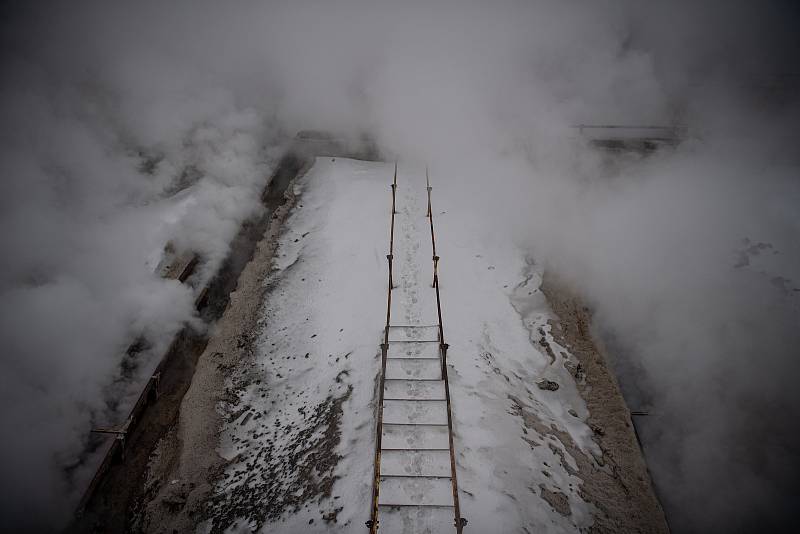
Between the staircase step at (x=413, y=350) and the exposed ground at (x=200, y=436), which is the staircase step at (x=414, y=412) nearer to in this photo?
the staircase step at (x=413, y=350)

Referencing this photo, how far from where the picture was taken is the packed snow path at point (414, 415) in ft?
13.3

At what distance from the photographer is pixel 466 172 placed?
10.3 metres

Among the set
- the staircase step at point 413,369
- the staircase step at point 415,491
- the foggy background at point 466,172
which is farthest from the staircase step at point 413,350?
the foggy background at point 466,172

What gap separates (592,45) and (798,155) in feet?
20.9

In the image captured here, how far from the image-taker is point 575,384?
20.2 feet

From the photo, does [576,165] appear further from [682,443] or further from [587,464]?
[587,464]

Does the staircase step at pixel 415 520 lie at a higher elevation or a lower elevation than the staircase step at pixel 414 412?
lower

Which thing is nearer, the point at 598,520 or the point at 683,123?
the point at 598,520

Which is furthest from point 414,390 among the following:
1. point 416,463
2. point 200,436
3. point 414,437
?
point 200,436

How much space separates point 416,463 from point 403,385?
1.12m

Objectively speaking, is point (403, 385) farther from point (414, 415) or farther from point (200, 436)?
point (200, 436)

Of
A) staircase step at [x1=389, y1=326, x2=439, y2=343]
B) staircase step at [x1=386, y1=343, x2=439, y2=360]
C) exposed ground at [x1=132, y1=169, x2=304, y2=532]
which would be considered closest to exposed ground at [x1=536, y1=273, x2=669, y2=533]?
staircase step at [x1=386, y1=343, x2=439, y2=360]

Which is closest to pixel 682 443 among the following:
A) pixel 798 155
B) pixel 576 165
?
pixel 576 165

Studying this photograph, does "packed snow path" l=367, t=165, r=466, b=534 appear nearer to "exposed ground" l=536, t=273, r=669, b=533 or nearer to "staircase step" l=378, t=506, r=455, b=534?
"staircase step" l=378, t=506, r=455, b=534
